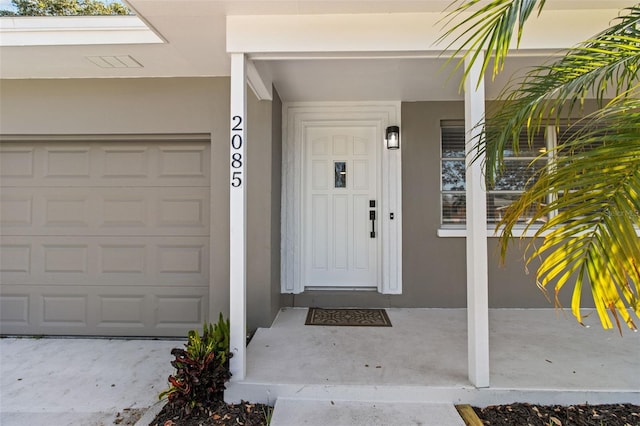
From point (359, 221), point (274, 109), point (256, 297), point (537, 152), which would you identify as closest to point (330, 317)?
point (256, 297)

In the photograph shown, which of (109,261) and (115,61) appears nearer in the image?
(115,61)

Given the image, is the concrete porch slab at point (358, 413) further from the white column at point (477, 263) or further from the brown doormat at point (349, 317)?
the brown doormat at point (349, 317)

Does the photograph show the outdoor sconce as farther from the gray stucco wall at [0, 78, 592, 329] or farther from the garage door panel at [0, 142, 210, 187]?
the garage door panel at [0, 142, 210, 187]

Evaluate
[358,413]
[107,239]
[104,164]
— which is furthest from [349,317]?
[104,164]

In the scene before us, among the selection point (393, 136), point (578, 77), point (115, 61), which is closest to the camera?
point (578, 77)

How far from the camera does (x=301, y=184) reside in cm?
390

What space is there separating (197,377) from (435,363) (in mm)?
1692

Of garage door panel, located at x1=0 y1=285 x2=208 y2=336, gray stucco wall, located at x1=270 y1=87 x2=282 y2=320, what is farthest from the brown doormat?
garage door panel, located at x1=0 y1=285 x2=208 y2=336

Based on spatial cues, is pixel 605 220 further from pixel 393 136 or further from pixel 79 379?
pixel 79 379

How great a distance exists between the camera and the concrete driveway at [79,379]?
7.13 ft

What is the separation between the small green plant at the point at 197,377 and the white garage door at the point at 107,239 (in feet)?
4.09

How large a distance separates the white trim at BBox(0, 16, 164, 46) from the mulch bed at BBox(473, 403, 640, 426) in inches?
141

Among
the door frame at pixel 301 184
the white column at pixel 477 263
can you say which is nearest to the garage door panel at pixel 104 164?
the door frame at pixel 301 184

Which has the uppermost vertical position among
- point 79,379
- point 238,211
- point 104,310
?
point 238,211
